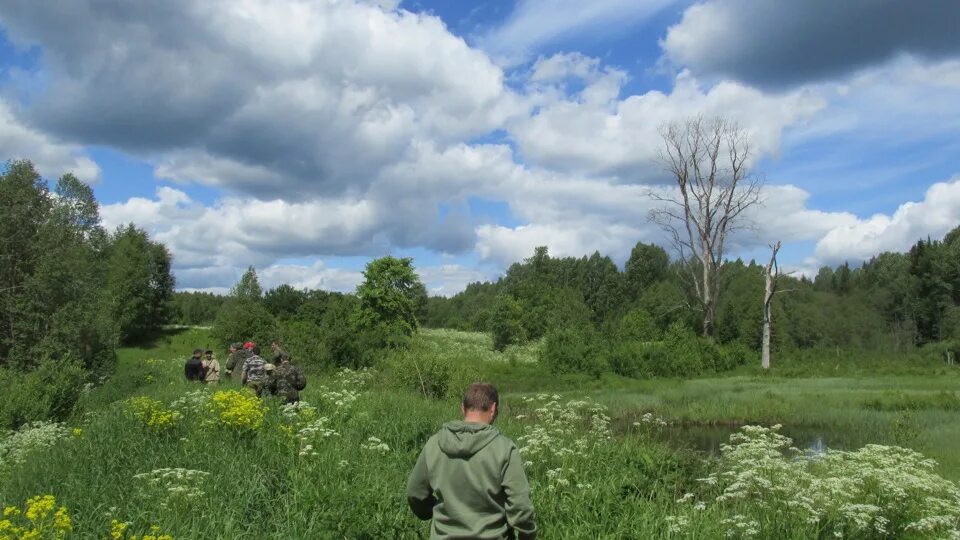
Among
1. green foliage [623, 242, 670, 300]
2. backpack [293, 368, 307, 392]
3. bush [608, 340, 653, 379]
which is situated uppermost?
green foliage [623, 242, 670, 300]

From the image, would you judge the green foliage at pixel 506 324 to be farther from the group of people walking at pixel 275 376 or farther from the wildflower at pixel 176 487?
the wildflower at pixel 176 487

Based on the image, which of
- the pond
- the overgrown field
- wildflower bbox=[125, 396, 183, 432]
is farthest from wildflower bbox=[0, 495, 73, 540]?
the pond

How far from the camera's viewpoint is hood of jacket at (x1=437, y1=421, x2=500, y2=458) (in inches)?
173

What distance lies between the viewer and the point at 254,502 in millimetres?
7074

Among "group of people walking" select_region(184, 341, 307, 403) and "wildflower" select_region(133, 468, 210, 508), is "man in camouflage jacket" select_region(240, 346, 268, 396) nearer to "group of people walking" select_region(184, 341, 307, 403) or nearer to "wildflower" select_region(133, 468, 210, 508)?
"group of people walking" select_region(184, 341, 307, 403)

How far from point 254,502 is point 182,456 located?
1986 millimetres

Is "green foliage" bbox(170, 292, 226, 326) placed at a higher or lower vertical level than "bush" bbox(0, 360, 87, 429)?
higher

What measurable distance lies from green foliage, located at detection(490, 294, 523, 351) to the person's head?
65379 millimetres

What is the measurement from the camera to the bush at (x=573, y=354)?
140ft

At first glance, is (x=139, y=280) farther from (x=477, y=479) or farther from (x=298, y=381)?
(x=477, y=479)

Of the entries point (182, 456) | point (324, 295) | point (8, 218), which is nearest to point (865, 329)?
point (324, 295)

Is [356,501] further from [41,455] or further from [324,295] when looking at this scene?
[324,295]

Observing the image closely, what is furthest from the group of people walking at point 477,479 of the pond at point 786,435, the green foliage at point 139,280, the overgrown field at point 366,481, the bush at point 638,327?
the green foliage at point 139,280

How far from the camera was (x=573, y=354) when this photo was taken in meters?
43.6
